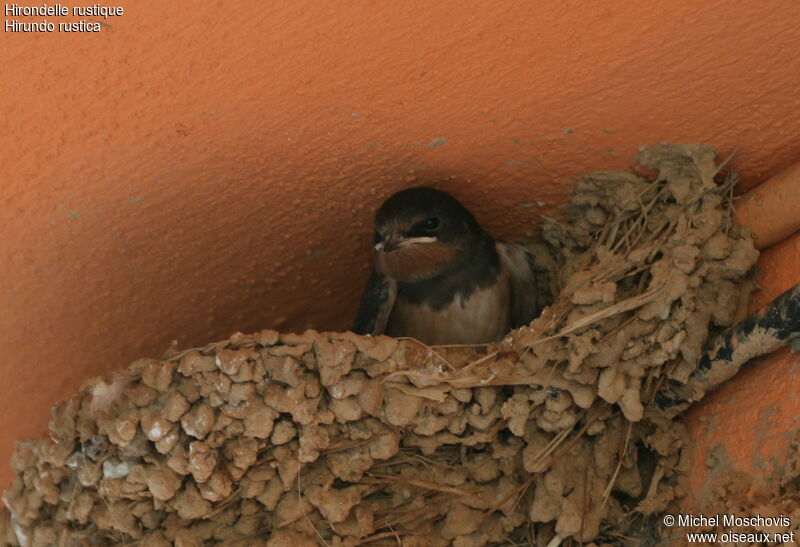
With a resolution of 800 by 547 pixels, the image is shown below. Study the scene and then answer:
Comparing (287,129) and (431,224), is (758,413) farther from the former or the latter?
(287,129)

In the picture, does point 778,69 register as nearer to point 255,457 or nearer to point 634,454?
point 634,454

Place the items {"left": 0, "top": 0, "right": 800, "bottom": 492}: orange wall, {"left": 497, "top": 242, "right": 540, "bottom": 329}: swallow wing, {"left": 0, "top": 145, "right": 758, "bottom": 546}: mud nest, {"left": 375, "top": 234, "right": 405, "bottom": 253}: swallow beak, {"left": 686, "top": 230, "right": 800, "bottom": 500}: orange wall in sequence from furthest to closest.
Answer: {"left": 497, "top": 242, "right": 540, "bottom": 329}: swallow wing < {"left": 375, "top": 234, "right": 405, "bottom": 253}: swallow beak < {"left": 0, "top": 145, "right": 758, "bottom": 546}: mud nest < {"left": 686, "top": 230, "right": 800, "bottom": 500}: orange wall < {"left": 0, "top": 0, "right": 800, "bottom": 492}: orange wall

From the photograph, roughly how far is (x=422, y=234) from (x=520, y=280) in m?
0.42

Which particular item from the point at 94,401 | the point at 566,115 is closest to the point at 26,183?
the point at 94,401

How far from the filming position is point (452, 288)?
381 centimetres

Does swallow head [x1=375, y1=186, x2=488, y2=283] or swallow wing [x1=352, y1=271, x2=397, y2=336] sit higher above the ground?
swallow head [x1=375, y1=186, x2=488, y2=283]

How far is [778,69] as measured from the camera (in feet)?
9.57

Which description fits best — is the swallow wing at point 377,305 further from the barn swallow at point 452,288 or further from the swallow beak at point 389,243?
the swallow beak at point 389,243

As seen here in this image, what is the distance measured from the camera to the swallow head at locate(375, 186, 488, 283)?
3.54 meters

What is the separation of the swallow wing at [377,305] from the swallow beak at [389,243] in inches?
10.5

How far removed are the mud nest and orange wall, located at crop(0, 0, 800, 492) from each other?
0.32 meters

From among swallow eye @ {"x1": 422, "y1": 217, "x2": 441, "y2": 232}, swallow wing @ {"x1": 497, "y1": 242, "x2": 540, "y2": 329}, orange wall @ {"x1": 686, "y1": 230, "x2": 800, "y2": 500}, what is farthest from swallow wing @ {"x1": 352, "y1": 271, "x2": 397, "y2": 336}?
orange wall @ {"x1": 686, "y1": 230, "x2": 800, "y2": 500}

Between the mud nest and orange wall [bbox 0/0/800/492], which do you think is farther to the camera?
the mud nest

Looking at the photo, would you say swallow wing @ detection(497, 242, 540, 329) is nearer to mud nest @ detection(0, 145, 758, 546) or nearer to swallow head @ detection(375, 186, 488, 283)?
swallow head @ detection(375, 186, 488, 283)
